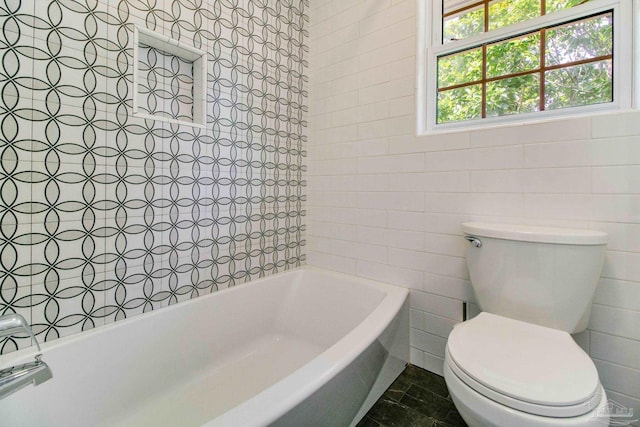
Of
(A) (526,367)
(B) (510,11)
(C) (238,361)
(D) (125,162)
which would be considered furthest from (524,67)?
(C) (238,361)

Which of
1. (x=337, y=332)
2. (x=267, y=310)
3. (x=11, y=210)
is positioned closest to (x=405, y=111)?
(x=337, y=332)

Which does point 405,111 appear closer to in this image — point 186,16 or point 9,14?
point 186,16

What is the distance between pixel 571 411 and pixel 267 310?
1.44 meters

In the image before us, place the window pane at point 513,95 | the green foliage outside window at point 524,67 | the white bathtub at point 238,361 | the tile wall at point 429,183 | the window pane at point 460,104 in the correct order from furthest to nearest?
1. the window pane at point 460,104
2. the window pane at point 513,95
3. the green foliage outside window at point 524,67
4. the tile wall at point 429,183
5. the white bathtub at point 238,361

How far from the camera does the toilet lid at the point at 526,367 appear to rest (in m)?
0.74

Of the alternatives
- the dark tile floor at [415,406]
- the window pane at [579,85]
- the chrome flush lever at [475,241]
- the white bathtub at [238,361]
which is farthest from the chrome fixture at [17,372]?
the window pane at [579,85]

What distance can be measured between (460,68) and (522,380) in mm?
1500

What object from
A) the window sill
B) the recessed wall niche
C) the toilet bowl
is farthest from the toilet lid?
the recessed wall niche

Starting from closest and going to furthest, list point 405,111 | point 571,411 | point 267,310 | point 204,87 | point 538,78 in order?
point 571,411
point 538,78
point 204,87
point 405,111
point 267,310

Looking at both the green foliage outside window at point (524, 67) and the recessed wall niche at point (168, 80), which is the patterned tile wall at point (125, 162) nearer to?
the recessed wall niche at point (168, 80)

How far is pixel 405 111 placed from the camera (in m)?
1.63

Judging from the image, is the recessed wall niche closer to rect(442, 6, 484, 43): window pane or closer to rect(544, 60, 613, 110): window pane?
rect(442, 6, 484, 43): window pane

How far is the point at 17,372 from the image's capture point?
0.73 metres

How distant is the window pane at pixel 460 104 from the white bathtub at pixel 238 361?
3.35 ft
